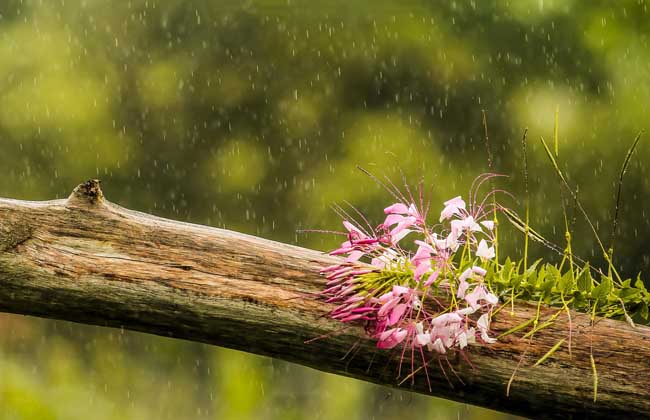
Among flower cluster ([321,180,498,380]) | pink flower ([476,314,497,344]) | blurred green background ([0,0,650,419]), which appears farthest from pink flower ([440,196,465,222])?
blurred green background ([0,0,650,419])

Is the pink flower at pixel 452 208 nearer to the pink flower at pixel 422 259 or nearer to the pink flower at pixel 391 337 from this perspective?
the pink flower at pixel 422 259

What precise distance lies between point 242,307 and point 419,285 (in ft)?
1.32

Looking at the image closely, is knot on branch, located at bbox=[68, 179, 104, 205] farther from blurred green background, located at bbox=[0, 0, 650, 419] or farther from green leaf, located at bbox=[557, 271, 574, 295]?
blurred green background, located at bbox=[0, 0, 650, 419]

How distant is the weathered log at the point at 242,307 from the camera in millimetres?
1823

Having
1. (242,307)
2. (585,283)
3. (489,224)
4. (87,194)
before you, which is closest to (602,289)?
(585,283)

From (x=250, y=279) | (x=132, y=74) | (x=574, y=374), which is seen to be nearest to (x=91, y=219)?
(x=250, y=279)

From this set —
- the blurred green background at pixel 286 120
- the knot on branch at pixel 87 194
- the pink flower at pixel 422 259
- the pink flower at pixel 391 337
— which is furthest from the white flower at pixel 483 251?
the blurred green background at pixel 286 120

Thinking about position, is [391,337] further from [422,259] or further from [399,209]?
[399,209]

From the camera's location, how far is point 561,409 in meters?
1.84

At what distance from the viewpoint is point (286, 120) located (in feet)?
19.0

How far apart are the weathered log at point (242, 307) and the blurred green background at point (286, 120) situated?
284 cm

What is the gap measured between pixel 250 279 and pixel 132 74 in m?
4.36

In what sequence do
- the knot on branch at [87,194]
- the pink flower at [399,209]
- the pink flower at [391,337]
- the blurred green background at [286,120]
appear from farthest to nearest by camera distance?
the blurred green background at [286,120] → the knot on branch at [87,194] → the pink flower at [399,209] → the pink flower at [391,337]

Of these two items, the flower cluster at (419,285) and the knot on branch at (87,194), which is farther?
the knot on branch at (87,194)
